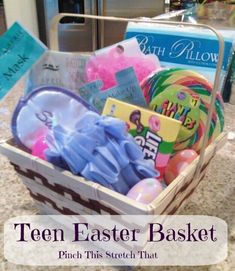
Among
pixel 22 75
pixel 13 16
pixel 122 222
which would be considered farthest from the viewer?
pixel 13 16

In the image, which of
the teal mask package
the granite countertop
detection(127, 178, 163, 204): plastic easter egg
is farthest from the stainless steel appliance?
detection(127, 178, 163, 204): plastic easter egg

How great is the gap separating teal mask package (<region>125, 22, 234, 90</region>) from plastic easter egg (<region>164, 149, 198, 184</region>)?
0.80ft

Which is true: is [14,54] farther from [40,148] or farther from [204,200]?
[204,200]

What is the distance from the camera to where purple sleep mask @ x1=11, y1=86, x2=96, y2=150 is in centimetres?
44

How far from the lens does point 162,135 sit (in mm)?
426

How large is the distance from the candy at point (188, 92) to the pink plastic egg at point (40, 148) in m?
0.18

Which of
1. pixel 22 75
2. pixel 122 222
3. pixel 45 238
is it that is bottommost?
pixel 45 238

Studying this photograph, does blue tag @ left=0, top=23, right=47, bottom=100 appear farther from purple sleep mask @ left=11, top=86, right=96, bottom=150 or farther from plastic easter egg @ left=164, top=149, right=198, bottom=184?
plastic easter egg @ left=164, top=149, right=198, bottom=184

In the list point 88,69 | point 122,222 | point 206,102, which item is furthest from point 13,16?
point 122,222

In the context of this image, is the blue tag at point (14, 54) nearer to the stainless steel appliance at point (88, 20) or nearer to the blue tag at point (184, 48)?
the blue tag at point (184, 48)

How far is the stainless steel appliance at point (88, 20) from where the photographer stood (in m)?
1.98

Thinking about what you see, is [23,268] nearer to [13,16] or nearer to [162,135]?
[162,135]

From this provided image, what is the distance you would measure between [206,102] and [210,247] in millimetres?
223

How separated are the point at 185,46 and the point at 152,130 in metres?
0.30
